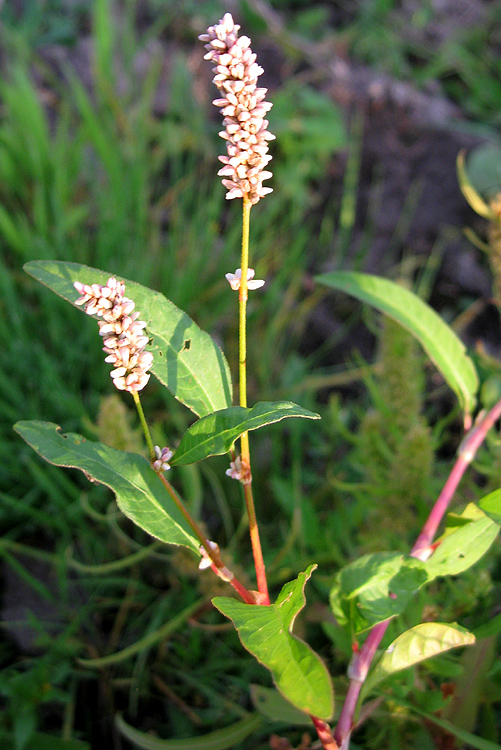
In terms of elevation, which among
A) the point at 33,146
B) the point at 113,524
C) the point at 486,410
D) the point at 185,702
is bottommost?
the point at 185,702

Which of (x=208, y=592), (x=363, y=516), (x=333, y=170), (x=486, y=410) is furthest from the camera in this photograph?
(x=333, y=170)

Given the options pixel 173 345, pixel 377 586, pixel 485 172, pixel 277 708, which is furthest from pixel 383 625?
pixel 485 172

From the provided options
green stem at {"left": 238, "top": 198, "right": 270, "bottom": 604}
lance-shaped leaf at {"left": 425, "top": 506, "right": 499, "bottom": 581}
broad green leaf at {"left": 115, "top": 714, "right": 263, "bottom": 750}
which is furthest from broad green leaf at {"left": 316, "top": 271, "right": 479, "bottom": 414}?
broad green leaf at {"left": 115, "top": 714, "right": 263, "bottom": 750}

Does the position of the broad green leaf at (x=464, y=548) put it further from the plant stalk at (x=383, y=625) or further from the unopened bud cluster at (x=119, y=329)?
the unopened bud cluster at (x=119, y=329)

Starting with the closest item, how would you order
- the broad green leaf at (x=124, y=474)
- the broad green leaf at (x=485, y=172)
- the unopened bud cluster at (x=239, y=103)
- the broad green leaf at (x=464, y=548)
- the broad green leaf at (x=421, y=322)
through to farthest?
the unopened bud cluster at (x=239, y=103) < the broad green leaf at (x=124, y=474) < the broad green leaf at (x=464, y=548) < the broad green leaf at (x=421, y=322) < the broad green leaf at (x=485, y=172)

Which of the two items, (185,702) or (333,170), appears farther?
(333,170)

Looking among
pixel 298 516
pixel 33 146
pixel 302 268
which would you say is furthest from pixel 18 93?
pixel 298 516

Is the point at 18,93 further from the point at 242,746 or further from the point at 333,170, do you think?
the point at 242,746

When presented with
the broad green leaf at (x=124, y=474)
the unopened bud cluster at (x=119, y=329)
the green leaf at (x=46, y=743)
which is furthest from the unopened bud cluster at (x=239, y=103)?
the green leaf at (x=46, y=743)
